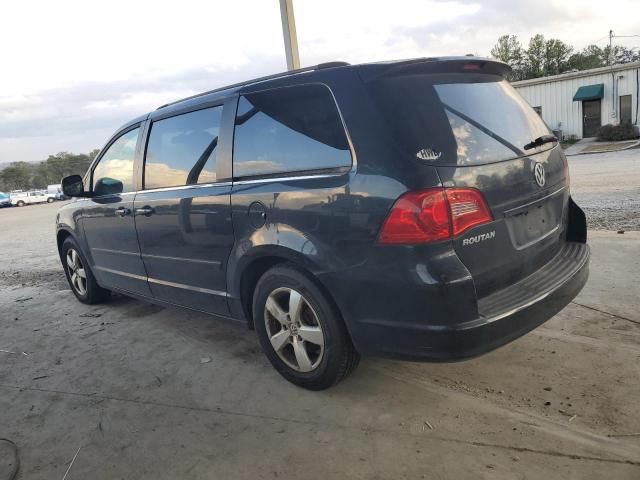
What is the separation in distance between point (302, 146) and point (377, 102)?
20.4 inches

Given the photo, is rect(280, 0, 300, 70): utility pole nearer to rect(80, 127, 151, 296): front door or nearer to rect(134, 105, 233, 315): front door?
rect(80, 127, 151, 296): front door

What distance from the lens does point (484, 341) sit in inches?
96.8

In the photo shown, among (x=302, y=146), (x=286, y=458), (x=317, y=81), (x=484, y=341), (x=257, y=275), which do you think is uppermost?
(x=317, y=81)

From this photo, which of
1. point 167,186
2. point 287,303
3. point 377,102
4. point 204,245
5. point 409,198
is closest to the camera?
point 409,198

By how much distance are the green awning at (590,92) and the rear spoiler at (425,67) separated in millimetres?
29371

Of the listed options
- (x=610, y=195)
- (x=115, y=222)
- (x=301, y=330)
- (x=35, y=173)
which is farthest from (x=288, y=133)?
(x=35, y=173)

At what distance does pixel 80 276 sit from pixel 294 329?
3.40m

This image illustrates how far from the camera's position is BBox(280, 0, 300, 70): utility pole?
651cm

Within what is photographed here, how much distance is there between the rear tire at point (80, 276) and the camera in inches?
209

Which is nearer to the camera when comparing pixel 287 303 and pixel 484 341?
pixel 484 341

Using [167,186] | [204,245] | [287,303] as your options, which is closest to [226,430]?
[287,303]

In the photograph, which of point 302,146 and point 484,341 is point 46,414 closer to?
point 302,146

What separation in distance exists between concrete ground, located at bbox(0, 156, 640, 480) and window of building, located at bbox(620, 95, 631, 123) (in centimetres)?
2834

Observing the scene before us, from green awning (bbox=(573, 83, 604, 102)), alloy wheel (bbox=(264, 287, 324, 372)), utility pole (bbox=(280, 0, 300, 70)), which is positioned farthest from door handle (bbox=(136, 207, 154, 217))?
green awning (bbox=(573, 83, 604, 102))
